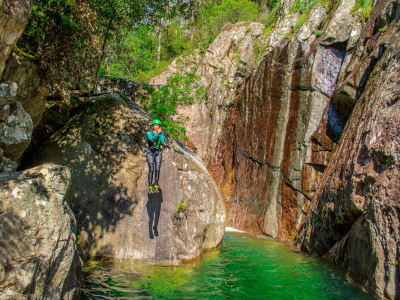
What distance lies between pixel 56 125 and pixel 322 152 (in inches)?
405

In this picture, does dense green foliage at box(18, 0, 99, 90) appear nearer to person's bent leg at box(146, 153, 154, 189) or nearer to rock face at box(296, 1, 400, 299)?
person's bent leg at box(146, 153, 154, 189)

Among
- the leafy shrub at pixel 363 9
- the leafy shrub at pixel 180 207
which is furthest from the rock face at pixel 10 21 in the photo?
the leafy shrub at pixel 363 9

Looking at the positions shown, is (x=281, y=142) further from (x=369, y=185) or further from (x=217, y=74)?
(x=217, y=74)

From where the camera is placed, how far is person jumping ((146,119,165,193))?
364 inches

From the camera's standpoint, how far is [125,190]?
31.0ft

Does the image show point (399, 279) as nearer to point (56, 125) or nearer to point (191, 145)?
point (56, 125)

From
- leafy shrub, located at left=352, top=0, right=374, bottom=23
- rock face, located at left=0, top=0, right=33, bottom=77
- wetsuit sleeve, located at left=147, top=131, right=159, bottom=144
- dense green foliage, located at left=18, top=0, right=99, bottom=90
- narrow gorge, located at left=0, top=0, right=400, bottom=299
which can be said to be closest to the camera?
narrow gorge, located at left=0, top=0, right=400, bottom=299

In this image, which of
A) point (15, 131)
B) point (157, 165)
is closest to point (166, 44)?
point (157, 165)

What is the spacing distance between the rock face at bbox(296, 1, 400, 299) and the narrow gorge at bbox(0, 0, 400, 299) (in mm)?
39

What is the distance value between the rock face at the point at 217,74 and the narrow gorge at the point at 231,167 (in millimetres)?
2940

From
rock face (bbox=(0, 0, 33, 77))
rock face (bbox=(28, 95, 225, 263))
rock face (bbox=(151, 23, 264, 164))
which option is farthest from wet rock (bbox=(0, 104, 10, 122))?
rock face (bbox=(151, 23, 264, 164))

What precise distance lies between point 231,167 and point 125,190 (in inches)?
414

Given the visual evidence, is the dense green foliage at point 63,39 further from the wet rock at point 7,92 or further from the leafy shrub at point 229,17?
the leafy shrub at point 229,17

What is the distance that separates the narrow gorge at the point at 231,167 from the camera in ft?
17.9
